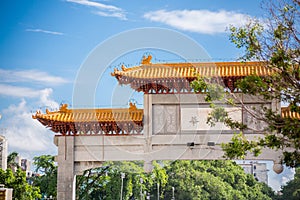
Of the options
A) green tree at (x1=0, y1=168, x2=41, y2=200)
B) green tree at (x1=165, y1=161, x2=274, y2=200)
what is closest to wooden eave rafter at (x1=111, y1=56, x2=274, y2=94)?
green tree at (x1=0, y1=168, x2=41, y2=200)

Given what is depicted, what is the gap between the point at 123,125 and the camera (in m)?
15.9

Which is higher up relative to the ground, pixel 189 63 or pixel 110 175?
pixel 189 63

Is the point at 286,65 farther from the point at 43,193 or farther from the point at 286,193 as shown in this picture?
the point at 286,193

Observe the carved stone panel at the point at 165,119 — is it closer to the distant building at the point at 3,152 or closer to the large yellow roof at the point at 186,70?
the large yellow roof at the point at 186,70

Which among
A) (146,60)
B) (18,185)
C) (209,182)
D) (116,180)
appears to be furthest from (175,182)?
(146,60)

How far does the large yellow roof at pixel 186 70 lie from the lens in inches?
618

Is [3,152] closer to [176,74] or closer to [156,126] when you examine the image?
[156,126]

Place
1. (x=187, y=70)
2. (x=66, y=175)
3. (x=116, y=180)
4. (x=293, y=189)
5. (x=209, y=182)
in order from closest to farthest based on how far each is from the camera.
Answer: (x=66, y=175), (x=187, y=70), (x=116, y=180), (x=209, y=182), (x=293, y=189)

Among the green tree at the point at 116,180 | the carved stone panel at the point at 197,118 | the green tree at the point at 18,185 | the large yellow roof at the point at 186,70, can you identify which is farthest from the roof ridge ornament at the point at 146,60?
the green tree at the point at 116,180

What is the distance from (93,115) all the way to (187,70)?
267 cm

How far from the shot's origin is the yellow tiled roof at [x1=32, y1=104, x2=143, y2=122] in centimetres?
1591

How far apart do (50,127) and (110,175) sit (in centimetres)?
1093

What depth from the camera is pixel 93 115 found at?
16.1 m

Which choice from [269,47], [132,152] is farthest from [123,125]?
[269,47]
